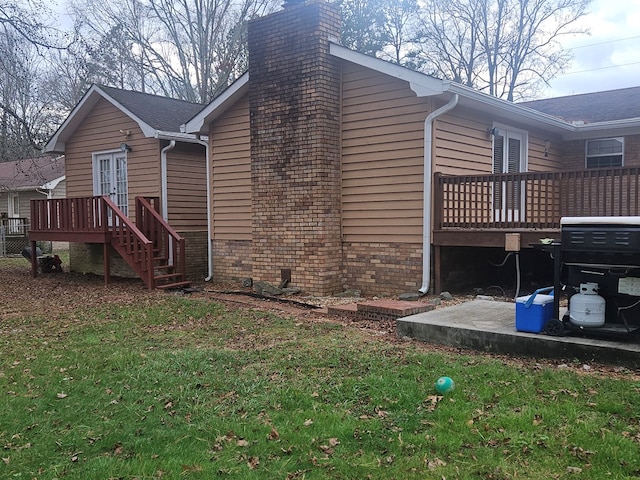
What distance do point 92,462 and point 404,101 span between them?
24.6 ft

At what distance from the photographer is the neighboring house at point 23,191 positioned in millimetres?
24739

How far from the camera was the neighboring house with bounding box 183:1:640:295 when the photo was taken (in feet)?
30.0

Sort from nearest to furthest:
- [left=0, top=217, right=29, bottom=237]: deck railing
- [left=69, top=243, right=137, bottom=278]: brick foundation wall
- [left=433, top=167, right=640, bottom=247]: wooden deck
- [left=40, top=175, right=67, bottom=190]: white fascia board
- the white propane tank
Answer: the white propane tank → [left=433, top=167, right=640, bottom=247]: wooden deck → [left=69, top=243, right=137, bottom=278]: brick foundation wall → [left=0, top=217, right=29, bottom=237]: deck railing → [left=40, top=175, right=67, bottom=190]: white fascia board

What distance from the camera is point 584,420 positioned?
3748mm

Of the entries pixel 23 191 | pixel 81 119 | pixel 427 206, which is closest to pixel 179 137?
pixel 81 119

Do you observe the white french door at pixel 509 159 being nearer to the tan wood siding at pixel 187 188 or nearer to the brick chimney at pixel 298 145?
the brick chimney at pixel 298 145

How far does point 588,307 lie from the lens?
5.07 meters

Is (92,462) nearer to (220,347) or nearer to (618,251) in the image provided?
(220,347)

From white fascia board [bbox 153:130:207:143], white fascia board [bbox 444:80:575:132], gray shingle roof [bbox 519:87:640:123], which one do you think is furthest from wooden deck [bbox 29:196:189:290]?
gray shingle roof [bbox 519:87:640:123]

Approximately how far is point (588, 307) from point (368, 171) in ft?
17.6

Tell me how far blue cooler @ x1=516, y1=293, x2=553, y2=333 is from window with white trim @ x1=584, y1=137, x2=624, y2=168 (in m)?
9.48

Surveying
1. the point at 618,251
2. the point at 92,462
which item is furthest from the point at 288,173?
the point at 92,462

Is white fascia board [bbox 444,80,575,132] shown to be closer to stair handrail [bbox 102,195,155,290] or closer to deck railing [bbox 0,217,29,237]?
stair handrail [bbox 102,195,155,290]

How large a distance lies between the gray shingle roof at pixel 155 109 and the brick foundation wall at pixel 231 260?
307 centimetres
